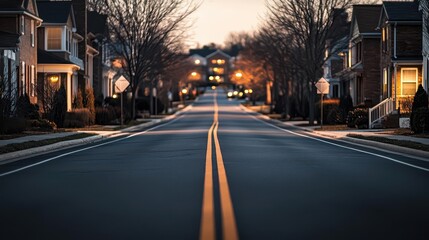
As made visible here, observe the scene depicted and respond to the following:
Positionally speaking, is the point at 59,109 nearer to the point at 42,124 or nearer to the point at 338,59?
the point at 42,124

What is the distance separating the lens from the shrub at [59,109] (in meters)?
43.8

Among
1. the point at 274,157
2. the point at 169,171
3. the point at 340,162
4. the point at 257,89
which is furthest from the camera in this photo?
the point at 257,89

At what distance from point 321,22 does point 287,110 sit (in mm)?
24635

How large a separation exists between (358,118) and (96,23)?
29.8m

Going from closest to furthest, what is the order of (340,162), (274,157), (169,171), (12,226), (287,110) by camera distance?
(12,226) → (169,171) → (340,162) → (274,157) → (287,110)

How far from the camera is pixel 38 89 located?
46.3 metres

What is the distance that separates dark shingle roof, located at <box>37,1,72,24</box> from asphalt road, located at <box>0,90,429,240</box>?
36650 millimetres

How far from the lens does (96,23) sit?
2662 inches

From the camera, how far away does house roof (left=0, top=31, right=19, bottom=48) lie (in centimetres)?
3803

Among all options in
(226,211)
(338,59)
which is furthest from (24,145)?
(338,59)

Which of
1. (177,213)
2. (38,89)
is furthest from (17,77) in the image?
(177,213)

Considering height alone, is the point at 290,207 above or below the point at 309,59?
below

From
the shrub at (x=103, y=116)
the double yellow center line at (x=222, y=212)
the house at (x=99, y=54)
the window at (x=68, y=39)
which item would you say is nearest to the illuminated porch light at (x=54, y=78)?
the shrub at (x=103, y=116)

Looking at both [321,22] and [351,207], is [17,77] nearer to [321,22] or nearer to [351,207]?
[321,22]
